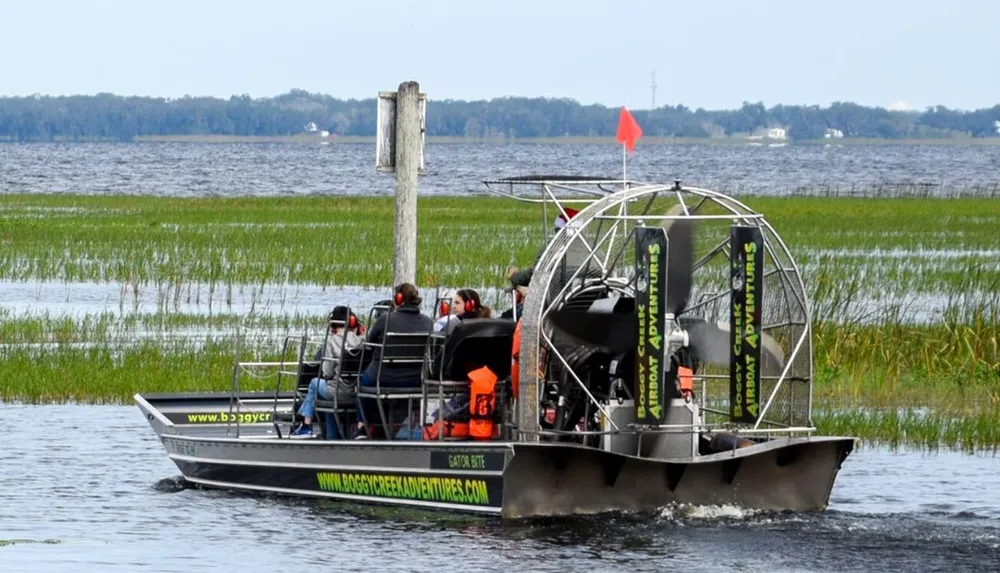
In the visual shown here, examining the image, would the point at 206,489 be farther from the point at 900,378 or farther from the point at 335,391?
the point at 900,378

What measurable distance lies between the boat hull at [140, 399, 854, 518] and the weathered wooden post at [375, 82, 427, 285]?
3117mm

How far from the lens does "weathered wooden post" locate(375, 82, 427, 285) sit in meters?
18.8

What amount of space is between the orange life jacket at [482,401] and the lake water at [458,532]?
2.34ft

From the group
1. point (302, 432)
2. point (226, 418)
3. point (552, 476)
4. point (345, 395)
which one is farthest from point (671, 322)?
point (226, 418)

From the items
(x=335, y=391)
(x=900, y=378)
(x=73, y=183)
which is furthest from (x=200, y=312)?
(x=73, y=183)

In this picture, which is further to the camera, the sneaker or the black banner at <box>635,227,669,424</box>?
the sneaker

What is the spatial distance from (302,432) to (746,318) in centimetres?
483

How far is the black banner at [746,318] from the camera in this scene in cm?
1446

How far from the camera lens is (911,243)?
144 feet

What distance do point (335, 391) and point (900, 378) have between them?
8.64 metres

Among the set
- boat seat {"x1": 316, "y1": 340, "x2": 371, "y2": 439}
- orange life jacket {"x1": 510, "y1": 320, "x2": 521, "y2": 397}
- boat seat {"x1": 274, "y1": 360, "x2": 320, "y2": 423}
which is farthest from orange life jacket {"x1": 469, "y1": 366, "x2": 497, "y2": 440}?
boat seat {"x1": 274, "y1": 360, "x2": 320, "y2": 423}

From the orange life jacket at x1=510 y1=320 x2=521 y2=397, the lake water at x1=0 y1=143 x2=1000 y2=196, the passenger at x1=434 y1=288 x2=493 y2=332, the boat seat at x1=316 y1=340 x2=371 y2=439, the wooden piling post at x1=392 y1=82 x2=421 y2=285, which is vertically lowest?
the lake water at x1=0 y1=143 x2=1000 y2=196

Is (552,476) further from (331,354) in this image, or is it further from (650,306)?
(331,354)

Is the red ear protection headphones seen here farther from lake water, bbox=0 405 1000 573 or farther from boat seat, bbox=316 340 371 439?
lake water, bbox=0 405 1000 573
